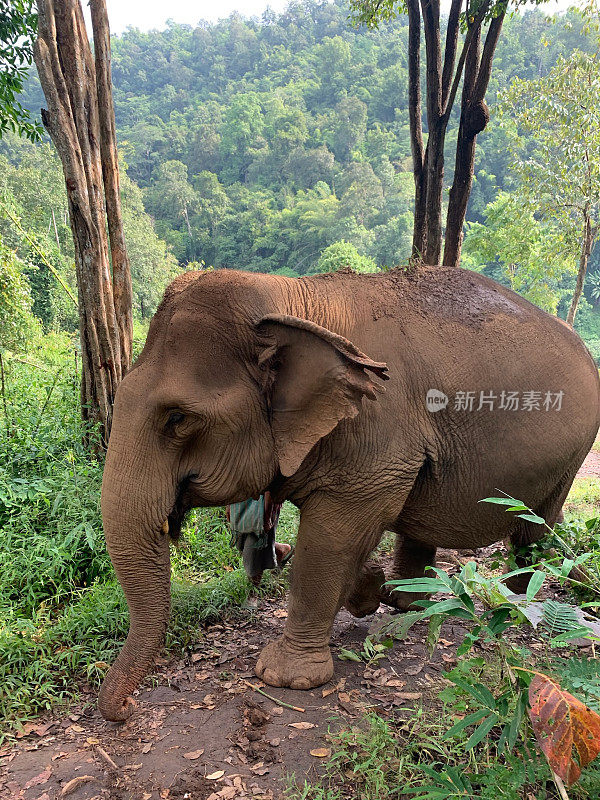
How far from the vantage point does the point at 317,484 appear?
10.3 feet

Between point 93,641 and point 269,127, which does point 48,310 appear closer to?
point 93,641

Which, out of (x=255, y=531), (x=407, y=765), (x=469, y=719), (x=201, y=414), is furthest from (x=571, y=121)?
(x=469, y=719)

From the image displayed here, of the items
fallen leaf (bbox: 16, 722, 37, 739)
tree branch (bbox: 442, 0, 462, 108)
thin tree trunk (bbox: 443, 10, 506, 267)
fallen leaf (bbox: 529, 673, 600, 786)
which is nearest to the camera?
fallen leaf (bbox: 529, 673, 600, 786)

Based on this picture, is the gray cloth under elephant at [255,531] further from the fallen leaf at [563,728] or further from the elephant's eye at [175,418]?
the fallen leaf at [563,728]

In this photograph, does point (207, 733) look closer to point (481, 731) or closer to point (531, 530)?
point (481, 731)

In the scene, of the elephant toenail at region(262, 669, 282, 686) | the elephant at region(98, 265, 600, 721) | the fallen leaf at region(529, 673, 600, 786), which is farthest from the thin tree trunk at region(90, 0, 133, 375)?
the fallen leaf at region(529, 673, 600, 786)

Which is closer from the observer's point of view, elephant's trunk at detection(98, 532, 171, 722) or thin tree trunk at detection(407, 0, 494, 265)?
elephant's trunk at detection(98, 532, 171, 722)

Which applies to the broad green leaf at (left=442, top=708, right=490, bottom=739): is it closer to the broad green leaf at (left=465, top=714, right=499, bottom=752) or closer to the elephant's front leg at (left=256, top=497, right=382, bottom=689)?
the broad green leaf at (left=465, top=714, right=499, bottom=752)

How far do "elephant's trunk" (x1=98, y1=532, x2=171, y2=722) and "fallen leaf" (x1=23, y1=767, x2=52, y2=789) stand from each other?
316 millimetres

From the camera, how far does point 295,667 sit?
130 inches

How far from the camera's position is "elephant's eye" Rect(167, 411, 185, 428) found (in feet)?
9.09

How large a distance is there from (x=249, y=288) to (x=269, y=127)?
63.8m
